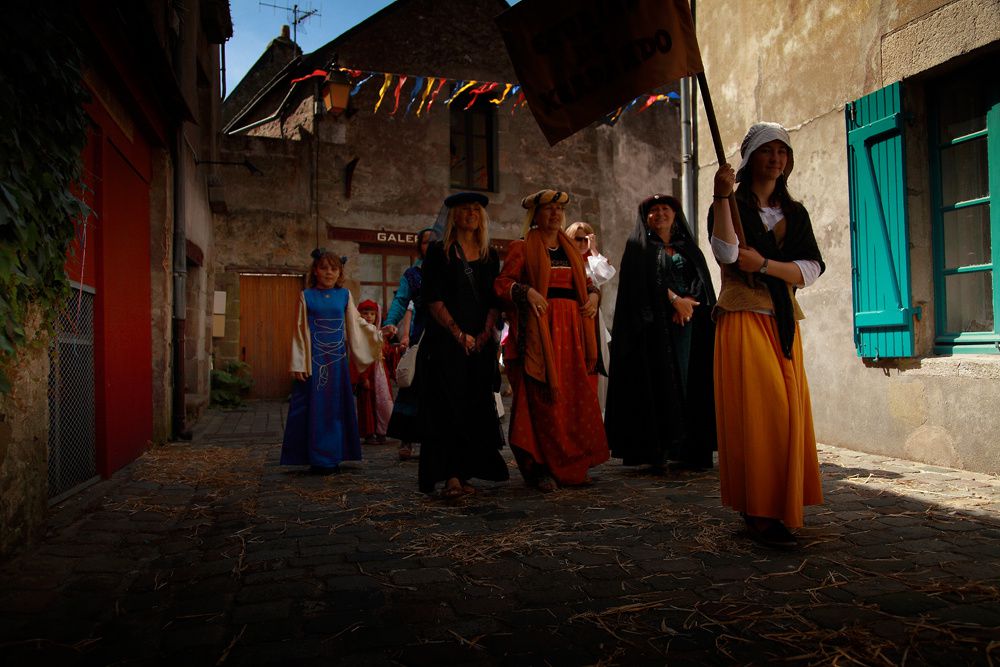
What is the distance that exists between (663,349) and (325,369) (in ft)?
8.88

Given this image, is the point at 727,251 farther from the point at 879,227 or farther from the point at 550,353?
the point at 879,227

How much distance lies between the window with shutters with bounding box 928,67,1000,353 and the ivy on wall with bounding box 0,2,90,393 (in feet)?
19.1

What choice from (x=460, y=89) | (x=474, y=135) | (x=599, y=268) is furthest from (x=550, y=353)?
(x=474, y=135)

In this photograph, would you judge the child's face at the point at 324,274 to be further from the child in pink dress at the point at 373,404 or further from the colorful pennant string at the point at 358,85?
the colorful pennant string at the point at 358,85

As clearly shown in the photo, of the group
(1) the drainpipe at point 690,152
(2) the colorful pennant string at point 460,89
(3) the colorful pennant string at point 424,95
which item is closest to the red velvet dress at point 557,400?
(1) the drainpipe at point 690,152

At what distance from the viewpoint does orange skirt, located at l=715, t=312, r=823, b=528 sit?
136 inches

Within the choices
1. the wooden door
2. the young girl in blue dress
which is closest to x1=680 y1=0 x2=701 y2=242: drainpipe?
the young girl in blue dress

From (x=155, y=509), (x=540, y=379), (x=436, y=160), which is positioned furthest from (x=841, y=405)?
(x=436, y=160)

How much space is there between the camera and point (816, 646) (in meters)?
2.29

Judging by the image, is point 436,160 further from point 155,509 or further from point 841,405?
point 155,509

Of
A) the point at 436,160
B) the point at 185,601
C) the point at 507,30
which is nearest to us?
the point at 185,601

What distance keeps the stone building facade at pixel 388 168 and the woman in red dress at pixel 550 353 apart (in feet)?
30.5

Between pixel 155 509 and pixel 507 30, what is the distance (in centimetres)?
344

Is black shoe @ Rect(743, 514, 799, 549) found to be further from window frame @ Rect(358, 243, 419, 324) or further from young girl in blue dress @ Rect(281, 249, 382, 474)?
window frame @ Rect(358, 243, 419, 324)
